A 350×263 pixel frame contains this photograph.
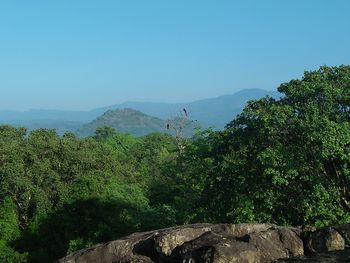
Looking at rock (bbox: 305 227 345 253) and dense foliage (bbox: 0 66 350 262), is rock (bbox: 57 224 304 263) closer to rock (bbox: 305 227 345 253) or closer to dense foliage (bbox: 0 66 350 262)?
rock (bbox: 305 227 345 253)

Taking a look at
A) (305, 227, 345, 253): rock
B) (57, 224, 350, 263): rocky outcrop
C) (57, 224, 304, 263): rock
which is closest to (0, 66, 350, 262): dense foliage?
(305, 227, 345, 253): rock

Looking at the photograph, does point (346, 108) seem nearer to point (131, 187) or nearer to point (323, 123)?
point (323, 123)

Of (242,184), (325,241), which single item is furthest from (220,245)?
(242,184)

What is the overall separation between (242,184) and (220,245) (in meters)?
8.89

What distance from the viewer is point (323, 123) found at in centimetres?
2214

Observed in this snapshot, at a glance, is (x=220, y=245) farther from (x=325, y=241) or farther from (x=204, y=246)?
(x=325, y=241)

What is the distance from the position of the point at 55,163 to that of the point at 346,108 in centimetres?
3199

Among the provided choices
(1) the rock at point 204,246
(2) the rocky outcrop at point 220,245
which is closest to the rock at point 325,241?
(2) the rocky outcrop at point 220,245

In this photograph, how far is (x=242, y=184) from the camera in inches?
1001

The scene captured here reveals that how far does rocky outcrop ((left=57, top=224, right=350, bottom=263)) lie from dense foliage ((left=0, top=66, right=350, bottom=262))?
169 inches

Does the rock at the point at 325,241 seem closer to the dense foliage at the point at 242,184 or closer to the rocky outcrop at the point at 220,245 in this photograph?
the rocky outcrop at the point at 220,245

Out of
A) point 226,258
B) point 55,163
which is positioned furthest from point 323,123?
point 55,163

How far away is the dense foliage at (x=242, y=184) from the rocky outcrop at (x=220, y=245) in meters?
4.29

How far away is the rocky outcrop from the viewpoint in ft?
55.4
